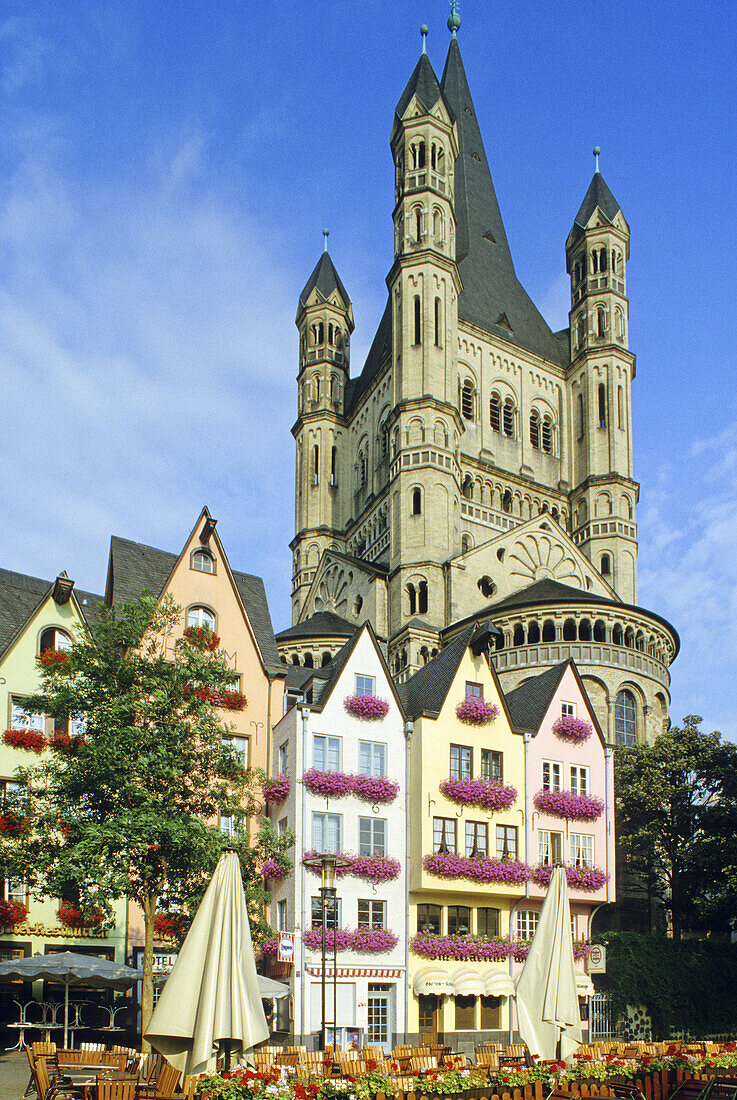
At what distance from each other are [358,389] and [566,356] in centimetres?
1540

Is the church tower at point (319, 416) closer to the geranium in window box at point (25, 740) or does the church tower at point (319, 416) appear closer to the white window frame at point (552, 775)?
the white window frame at point (552, 775)

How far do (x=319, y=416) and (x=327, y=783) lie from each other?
5606cm

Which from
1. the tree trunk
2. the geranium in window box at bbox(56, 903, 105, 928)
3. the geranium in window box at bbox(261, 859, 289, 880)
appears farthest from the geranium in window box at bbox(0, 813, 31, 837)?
the geranium in window box at bbox(261, 859, 289, 880)

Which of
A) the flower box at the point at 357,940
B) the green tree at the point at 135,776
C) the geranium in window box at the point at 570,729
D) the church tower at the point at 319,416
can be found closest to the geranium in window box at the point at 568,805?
the geranium in window box at the point at 570,729

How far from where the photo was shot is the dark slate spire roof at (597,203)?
86688 mm

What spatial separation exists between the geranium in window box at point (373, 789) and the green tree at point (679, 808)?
47.2 feet

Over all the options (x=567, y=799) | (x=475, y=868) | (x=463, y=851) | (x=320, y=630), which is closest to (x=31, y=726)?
(x=463, y=851)

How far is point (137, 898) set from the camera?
2925cm

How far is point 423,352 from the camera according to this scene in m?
73.0

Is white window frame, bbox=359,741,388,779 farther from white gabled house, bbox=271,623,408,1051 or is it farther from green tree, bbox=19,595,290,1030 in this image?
green tree, bbox=19,595,290,1030

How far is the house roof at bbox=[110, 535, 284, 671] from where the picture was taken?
39.6 m

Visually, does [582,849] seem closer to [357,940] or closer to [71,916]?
[357,940]

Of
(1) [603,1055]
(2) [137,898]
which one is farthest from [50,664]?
A: (1) [603,1055]

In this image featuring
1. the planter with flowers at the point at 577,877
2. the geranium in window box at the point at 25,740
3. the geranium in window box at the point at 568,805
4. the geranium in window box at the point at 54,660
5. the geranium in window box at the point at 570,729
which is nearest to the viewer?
the geranium in window box at the point at 54,660
